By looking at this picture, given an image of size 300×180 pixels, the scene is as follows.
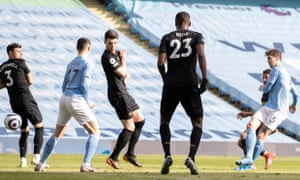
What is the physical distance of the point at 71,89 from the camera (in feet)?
51.7

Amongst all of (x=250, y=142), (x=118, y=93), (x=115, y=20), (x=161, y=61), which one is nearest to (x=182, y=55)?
(x=161, y=61)

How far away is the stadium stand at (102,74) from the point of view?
98.7 feet

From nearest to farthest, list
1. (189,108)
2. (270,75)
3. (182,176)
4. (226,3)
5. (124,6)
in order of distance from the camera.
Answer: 1. (182,176)
2. (189,108)
3. (270,75)
4. (124,6)
5. (226,3)

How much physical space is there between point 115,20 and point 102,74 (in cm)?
538

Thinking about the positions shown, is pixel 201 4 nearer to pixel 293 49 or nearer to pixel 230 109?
pixel 293 49

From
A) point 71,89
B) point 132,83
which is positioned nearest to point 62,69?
point 132,83

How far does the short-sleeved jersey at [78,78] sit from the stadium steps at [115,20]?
2182 cm

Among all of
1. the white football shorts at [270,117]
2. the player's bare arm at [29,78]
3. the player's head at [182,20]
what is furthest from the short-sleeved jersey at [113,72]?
the player's head at [182,20]

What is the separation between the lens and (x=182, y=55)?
15008 millimetres

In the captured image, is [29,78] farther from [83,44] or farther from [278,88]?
[278,88]

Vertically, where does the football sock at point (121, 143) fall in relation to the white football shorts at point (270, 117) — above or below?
below

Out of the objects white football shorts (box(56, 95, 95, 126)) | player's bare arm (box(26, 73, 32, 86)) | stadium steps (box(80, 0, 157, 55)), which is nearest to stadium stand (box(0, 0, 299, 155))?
stadium steps (box(80, 0, 157, 55))

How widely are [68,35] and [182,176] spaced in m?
22.3

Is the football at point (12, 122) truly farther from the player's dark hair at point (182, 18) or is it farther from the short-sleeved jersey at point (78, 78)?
the player's dark hair at point (182, 18)
